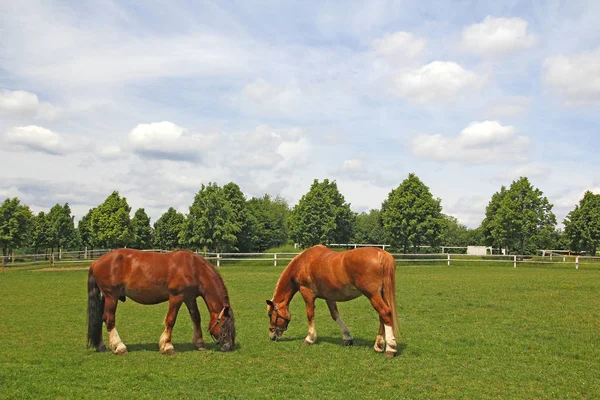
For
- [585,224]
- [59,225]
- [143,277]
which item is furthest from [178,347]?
[59,225]

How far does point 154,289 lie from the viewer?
9000 mm

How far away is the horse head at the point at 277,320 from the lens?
10.1 metres

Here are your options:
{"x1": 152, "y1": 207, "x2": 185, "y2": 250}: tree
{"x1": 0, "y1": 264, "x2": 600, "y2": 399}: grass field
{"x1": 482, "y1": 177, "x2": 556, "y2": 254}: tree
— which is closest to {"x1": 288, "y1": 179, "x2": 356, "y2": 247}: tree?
{"x1": 482, "y1": 177, "x2": 556, "y2": 254}: tree

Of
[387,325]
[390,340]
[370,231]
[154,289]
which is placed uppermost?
[370,231]

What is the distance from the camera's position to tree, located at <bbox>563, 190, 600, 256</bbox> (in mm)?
51031

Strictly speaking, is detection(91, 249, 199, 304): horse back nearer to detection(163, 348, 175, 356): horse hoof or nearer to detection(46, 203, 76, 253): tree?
detection(163, 348, 175, 356): horse hoof

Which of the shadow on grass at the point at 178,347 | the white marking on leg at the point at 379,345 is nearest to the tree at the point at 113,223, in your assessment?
the shadow on grass at the point at 178,347

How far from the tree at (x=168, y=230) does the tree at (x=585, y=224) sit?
52.7m

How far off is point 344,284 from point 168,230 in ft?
223

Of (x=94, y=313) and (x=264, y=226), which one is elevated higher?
(x=264, y=226)

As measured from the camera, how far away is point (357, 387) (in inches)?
275

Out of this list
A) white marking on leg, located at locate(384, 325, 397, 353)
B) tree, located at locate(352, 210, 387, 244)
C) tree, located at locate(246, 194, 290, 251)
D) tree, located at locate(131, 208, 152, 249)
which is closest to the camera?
white marking on leg, located at locate(384, 325, 397, 353)

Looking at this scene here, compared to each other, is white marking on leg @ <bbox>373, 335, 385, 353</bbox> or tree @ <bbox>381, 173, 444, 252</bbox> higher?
tree @ <bbox>381, 173, 444, 252</bbox>

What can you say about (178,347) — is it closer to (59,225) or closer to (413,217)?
(413,217)
